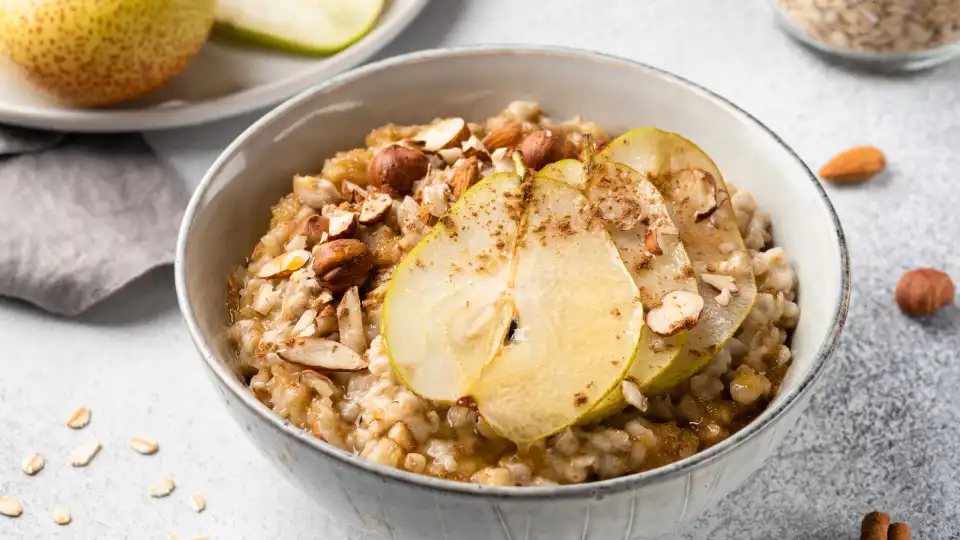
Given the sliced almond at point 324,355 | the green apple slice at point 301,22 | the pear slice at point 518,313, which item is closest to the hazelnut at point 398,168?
the pear slice at point 518,313

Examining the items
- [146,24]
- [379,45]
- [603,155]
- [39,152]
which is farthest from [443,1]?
[603,155]

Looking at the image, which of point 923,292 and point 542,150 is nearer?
point 542,150

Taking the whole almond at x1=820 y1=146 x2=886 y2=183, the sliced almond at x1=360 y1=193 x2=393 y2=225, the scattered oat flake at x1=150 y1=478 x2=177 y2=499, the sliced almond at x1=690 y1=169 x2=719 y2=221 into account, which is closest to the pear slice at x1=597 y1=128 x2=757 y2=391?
the sliced almond at x1=690 y1=169 x2=719 y2=221

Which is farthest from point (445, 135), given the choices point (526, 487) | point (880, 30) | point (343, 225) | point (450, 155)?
point (880, 30)

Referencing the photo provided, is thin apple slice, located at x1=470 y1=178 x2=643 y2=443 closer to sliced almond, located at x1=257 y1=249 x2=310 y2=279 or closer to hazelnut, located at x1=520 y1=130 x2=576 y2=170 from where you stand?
hazelnut, located at x1=520 y1=130 x2=576 y2=170

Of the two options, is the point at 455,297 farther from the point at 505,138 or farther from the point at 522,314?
the point at 505,138

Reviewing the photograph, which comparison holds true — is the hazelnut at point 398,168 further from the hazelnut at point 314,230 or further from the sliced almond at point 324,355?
the sliced almond at point 324,355

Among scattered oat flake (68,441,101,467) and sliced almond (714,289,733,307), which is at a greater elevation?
sliced almond (714,289,733,307)
